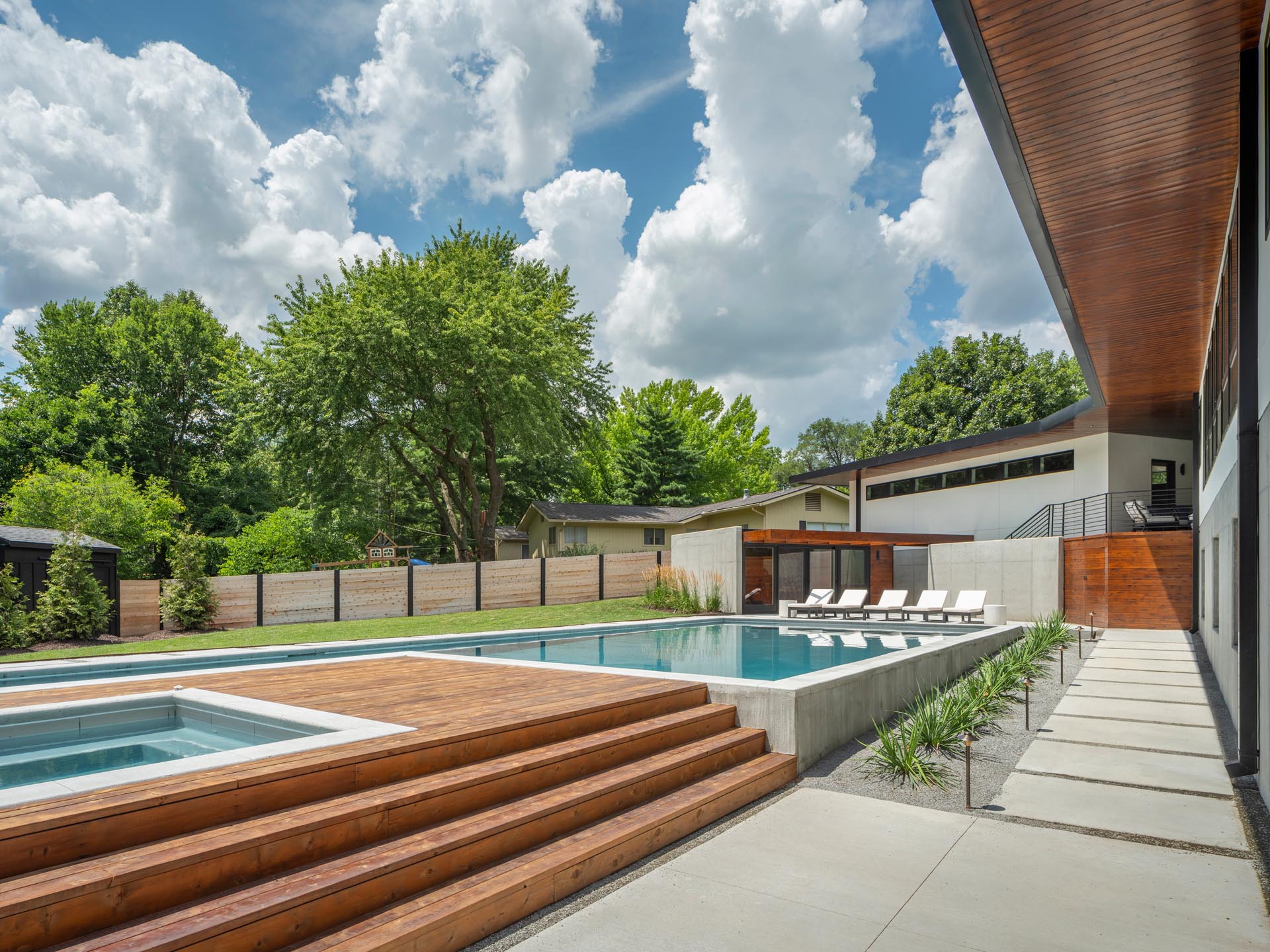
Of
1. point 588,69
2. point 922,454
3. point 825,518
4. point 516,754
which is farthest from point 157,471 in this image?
point 516,754

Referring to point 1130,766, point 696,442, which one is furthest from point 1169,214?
point 696,442

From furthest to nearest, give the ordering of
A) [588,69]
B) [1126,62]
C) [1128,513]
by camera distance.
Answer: [1128,513] < [588,69] < [1126,62]

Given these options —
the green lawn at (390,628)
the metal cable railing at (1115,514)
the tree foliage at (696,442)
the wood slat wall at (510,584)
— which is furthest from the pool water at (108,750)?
the tree foliage at (696,442)

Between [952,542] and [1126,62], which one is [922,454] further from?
[1126,62]

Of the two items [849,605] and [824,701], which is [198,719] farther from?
[849,605]

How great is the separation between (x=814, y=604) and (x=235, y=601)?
46.1ft

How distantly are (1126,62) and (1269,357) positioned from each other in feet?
8.49

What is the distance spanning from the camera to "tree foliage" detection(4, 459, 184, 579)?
84.7ft

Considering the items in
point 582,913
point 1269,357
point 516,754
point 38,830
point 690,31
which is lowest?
point 582,913

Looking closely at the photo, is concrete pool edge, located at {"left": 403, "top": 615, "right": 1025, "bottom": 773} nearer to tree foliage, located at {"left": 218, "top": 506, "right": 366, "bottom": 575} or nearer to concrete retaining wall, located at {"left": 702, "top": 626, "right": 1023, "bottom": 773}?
concrete retaining wall, located at {"left": 702, "top": 626, "right": 1023, "bottom": 773}

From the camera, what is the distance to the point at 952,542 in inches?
889

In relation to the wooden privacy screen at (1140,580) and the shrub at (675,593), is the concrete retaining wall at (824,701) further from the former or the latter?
the wooden privacy screen at (1140,580)

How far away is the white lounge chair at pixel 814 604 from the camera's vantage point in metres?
17.9

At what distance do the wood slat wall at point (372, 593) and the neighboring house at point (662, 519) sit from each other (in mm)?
10882
